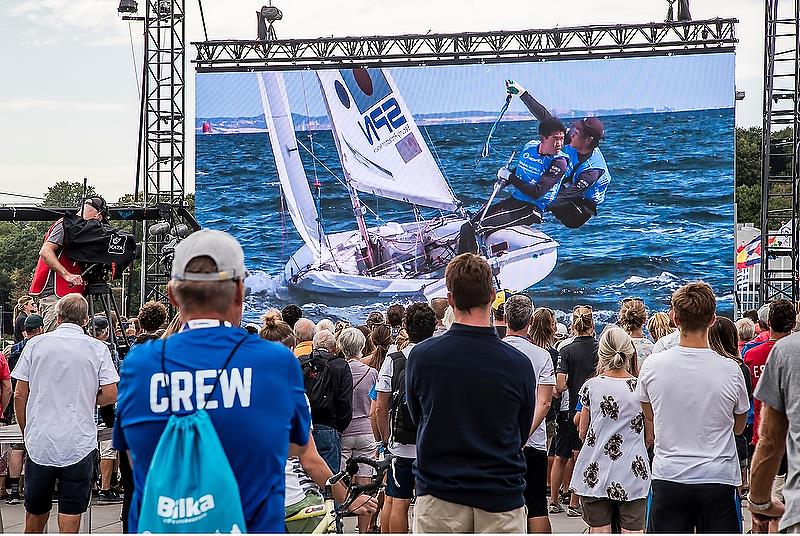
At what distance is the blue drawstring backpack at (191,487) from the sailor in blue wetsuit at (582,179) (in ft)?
47.4

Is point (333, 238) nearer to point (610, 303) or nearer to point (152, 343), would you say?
point (610, 303)

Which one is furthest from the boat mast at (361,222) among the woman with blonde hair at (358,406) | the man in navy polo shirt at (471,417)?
the man in navy polo shirt at (471,417)

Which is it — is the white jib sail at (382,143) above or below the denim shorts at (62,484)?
above

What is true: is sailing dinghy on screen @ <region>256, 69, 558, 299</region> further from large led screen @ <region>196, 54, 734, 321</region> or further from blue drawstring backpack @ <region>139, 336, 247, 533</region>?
blue drawstring backpack @ <region>139, 336, 247, 533</region>

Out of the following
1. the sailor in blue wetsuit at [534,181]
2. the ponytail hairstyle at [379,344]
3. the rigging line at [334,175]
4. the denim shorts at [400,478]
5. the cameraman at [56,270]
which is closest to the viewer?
the denim shorts at [400,478]

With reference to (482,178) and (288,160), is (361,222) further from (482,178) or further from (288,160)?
(482,178)

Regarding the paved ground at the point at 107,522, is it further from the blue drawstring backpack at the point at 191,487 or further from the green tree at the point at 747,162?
the green tree at the point at 747,162

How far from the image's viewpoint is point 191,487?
6.73 feet

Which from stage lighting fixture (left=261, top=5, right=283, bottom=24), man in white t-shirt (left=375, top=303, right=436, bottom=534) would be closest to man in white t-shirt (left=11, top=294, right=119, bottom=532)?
man in white t-shirt (left=375, top=303, right=436, bottom=534)

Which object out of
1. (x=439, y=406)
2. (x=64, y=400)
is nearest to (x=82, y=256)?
(x=64, y=400)

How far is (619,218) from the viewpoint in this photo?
16.1 m

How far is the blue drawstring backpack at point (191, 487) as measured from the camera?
6.73ft

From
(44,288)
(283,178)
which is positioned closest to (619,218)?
(283,178)

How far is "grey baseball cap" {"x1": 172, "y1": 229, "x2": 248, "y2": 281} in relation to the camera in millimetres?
2271
